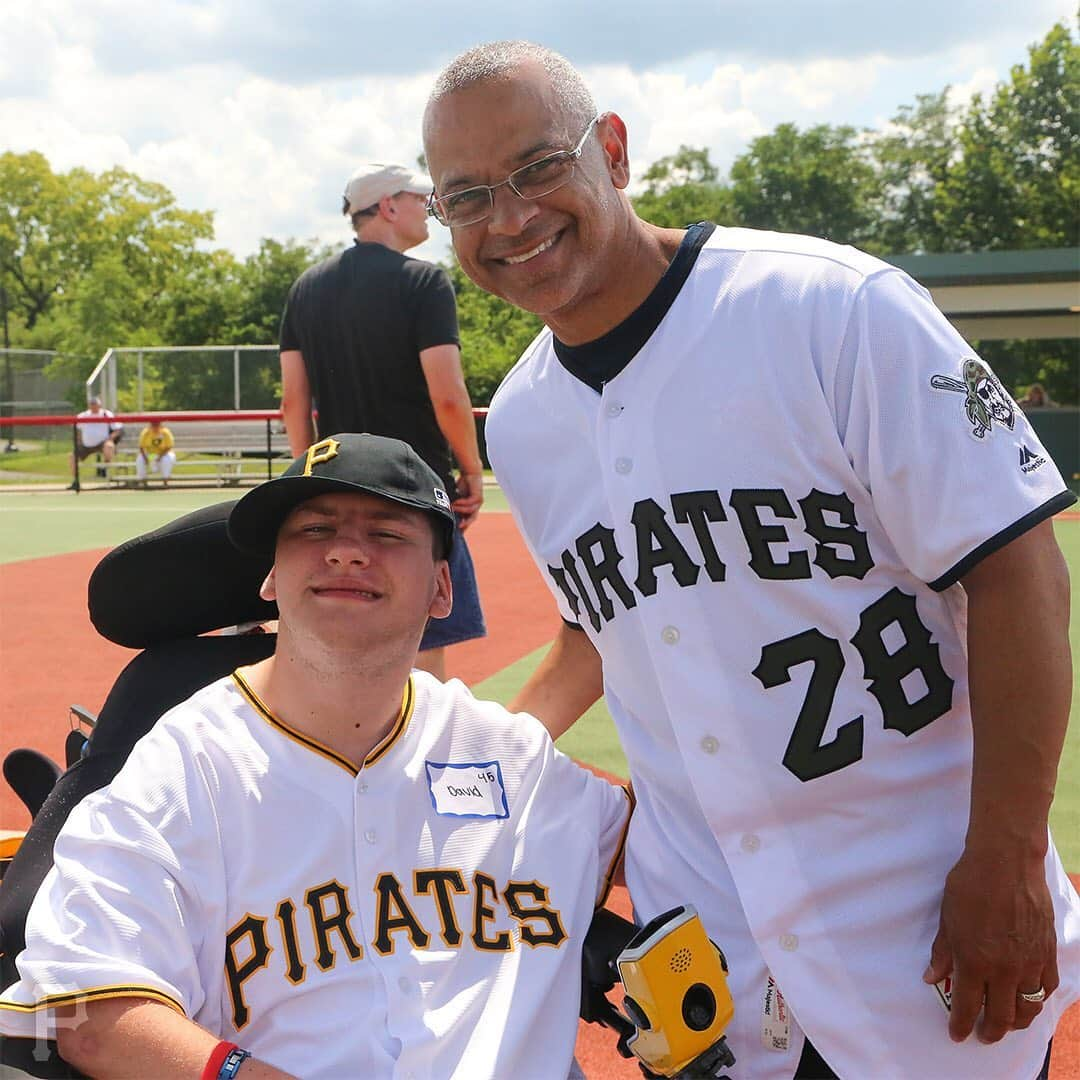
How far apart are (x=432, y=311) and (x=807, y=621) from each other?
9.93ft

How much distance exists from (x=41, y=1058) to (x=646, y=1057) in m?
0.96

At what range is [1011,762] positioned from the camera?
1.81 m

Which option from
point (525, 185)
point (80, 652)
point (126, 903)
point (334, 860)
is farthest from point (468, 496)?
point (80, 652)

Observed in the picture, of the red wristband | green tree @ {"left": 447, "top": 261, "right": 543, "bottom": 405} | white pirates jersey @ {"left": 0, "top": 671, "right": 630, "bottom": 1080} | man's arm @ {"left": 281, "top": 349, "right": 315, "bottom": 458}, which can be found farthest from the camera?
green tree @ {"left": 447, "top": 261, "right": 543, "bottom": 405}

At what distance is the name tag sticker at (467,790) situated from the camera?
236 centimetres

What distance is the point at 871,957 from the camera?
1.98 meters

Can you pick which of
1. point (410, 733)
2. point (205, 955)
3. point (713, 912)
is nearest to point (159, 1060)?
point (205, 955)

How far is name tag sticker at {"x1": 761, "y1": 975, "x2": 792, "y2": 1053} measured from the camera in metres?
2.04

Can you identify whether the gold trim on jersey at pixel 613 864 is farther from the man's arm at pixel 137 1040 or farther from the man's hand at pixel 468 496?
the man's hand at pixel 468 496

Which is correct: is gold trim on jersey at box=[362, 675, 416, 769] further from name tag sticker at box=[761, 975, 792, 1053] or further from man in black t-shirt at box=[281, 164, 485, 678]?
man in black t-shirt at box=[281, 164, 485, 678]

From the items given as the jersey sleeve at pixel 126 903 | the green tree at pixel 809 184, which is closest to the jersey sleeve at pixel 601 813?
the jersey sleeve at pixel 126 903

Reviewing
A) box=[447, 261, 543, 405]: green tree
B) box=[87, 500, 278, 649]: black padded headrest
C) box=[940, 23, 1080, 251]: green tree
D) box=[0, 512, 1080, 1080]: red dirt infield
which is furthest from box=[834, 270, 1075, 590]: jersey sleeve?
box=[940, 23, 1080, 251]: green tree

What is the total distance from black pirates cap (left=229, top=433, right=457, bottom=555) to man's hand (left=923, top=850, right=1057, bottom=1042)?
3.95 feet

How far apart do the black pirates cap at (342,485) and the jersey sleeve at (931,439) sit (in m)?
0.95
